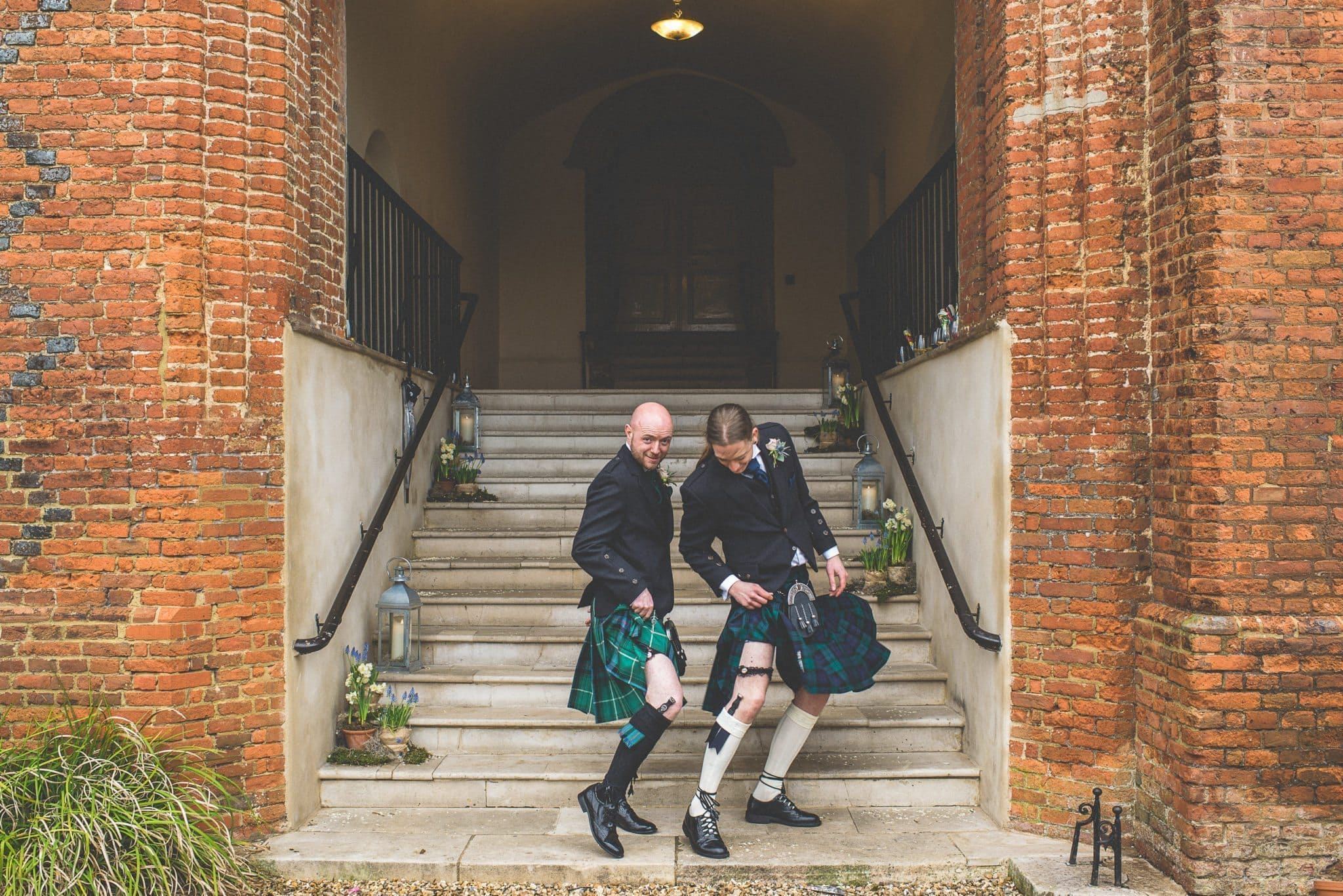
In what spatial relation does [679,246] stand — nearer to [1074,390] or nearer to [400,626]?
[400,626]

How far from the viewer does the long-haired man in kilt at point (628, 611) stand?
13.2 feet

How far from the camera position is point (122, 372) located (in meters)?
4.15

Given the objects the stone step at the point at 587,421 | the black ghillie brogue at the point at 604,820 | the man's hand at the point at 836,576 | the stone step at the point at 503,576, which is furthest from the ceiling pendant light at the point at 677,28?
the black ghillie brogue at the point at 604,820

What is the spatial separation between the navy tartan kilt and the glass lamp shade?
6.04m

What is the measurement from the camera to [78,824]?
3531 millimetres

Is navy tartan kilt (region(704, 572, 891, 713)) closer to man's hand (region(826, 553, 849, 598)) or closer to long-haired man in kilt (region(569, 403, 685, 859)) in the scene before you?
man's hand (region(826, 553, 849, 598))

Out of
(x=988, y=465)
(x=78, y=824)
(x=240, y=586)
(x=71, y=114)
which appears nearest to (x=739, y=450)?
(x=988, y=465)

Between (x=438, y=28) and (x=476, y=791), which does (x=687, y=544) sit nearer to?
(x=476, y=791)

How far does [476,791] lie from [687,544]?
159 cm

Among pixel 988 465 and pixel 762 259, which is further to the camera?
pixel 762 259

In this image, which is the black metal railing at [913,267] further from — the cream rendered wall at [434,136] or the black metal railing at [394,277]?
the cream rendered wall at [434,136]

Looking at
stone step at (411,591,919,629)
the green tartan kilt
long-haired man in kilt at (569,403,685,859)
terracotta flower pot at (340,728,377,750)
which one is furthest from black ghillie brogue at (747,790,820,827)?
terracotta flower pot at (340,728,377,750)

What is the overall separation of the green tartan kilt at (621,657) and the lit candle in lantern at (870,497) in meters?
2.73

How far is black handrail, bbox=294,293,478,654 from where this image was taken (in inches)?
179
